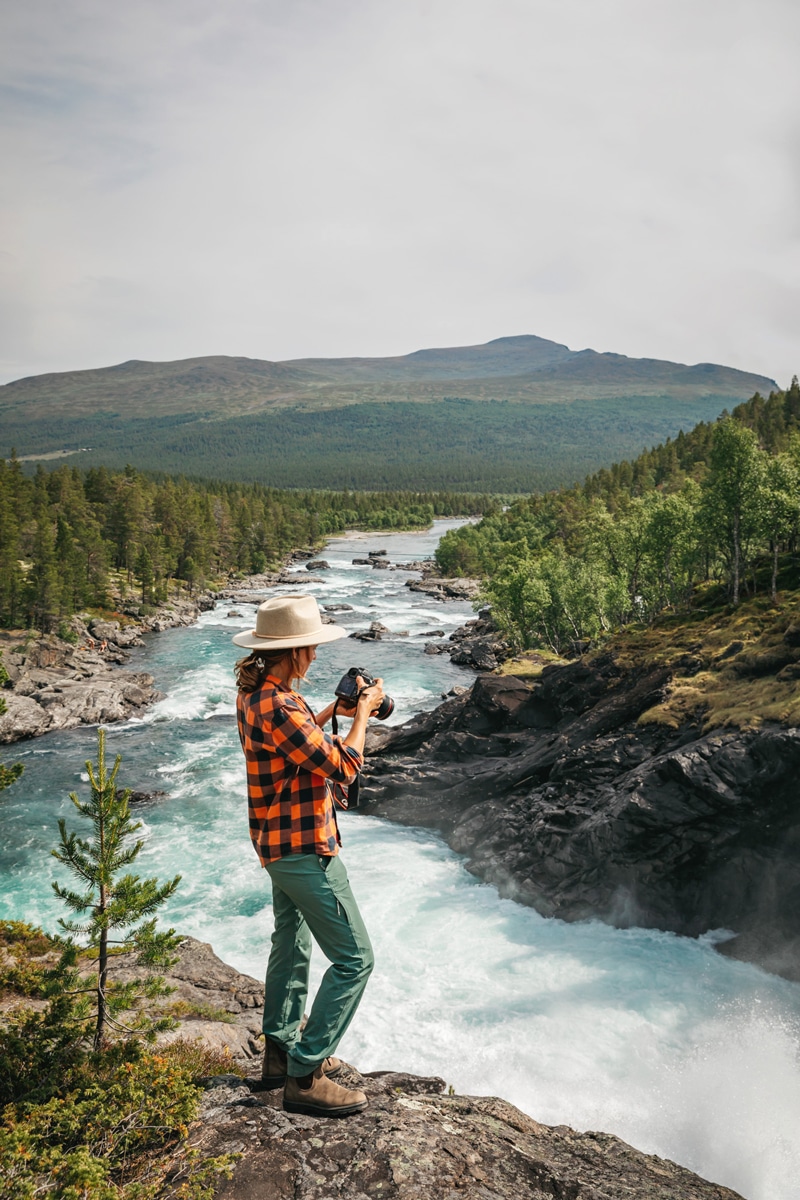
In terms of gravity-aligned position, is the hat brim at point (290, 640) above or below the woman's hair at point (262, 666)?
above

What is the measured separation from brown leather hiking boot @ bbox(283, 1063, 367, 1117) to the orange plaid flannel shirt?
187 centimetres

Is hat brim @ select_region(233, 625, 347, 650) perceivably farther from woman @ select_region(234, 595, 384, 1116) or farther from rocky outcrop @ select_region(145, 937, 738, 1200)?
rocky outcrop @ select_region(145, 937, 738, 1200)

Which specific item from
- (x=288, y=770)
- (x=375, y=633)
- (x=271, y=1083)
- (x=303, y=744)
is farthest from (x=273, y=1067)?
(x=375, y=633)

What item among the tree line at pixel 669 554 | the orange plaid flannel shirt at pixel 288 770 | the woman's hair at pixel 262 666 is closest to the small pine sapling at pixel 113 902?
the orange plaid flannel shirt at pixel 288 770

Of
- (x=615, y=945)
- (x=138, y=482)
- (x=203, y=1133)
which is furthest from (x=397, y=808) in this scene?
(x=138, y=482)

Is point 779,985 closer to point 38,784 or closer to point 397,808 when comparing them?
point 397,808

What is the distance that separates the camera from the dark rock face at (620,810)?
16.9 metres

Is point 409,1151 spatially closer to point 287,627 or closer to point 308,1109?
point 308,1109

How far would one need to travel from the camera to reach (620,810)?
19.3 m

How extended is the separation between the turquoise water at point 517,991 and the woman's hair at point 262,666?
12.0 meters

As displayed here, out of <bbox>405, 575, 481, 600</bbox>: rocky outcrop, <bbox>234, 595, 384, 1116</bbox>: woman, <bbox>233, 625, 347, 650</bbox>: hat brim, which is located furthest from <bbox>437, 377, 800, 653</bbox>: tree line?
<bbox>234, 595, 384, 1116</bbox>: woman

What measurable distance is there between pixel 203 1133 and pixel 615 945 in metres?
15.5

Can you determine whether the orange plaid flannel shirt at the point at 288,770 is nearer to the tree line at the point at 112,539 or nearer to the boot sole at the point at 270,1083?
the boot sole at the point at 270,1083

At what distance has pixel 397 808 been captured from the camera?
28.2m
